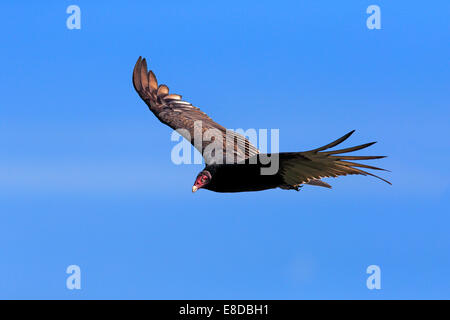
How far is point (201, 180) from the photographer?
10945 mm

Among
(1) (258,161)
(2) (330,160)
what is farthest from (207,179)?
(2) (330,160)

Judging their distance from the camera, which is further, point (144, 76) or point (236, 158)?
point (144, 76)

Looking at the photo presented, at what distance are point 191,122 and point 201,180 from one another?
2606mm

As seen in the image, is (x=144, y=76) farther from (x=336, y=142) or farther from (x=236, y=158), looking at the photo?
(x=336, y=142)

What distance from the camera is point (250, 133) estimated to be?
1253cm

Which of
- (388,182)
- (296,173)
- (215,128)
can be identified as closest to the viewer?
(388,182)

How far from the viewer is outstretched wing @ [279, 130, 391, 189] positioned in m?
9.06

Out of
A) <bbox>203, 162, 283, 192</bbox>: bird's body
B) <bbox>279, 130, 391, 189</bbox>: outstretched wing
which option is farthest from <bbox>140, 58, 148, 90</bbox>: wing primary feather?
<bbox>279, 130, 391, 189</bbox>: outstretched wing

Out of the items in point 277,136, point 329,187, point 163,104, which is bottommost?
point 329,187

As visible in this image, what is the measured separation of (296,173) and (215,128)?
3744 millimetres

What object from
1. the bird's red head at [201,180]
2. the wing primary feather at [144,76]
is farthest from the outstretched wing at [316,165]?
the wing primary feather at [144,76]

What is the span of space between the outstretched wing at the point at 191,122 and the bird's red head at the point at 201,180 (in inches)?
20.5

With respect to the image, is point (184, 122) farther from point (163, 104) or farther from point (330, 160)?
point (330, 160)

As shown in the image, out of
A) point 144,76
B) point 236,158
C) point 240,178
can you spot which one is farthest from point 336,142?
point 144,76
